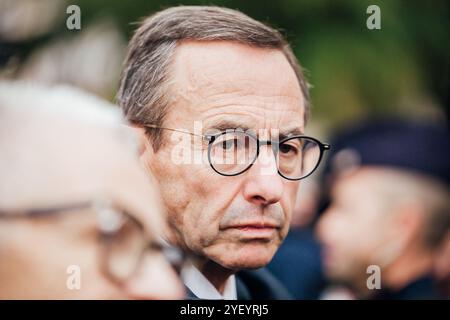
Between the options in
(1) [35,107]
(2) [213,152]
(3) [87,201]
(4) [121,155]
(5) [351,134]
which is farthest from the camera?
(5) [351,134]

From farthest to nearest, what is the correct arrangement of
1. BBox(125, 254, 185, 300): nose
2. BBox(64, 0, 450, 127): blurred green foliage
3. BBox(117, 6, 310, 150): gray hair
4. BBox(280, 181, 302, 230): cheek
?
BBox(64, 0, 450, 127): blurred green foliage < BBox(280, 181, 302, 230): cheek < BBox(117, 6, 310, 150): gray hair < BBox(125, 254, 185, 300): nose

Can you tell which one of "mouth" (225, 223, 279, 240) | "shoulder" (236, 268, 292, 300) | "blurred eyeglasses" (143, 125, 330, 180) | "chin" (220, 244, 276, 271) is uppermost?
"blurred eyeglasses" (143, 125, 330, 180)

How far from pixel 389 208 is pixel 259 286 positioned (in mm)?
598

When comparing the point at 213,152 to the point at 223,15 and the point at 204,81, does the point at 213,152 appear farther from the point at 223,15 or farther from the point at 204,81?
the point at 223,15

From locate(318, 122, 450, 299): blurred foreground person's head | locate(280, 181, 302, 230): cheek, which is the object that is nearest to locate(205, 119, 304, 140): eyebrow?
locate(280, 181, 302, 230): cheek

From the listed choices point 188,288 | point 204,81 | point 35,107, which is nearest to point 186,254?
point 188,288

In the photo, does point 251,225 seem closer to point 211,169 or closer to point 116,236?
point 211,169

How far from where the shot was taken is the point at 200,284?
3248 mm

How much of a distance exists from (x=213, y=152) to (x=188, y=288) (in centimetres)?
51

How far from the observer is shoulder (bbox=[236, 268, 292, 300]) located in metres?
3.34

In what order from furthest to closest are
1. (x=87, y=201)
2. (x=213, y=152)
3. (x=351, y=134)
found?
(x=351, y=134) → (x=213, y=152) → (x=87, y=201)

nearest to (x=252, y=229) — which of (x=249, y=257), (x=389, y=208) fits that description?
(x=249, y=257)

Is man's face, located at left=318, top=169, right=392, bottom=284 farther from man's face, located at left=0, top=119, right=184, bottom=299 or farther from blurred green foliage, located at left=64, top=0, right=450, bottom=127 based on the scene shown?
man's face, located at left=0, top=119, right=184, bottom=299

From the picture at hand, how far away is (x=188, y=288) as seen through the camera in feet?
10.7
